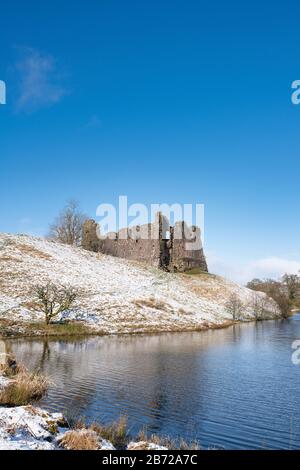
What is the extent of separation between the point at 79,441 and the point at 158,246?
87.3 m

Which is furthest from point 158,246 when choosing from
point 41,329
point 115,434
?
point 115,434

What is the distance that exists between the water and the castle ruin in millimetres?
59928

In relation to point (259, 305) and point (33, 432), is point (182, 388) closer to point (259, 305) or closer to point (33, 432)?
point (33, 432)

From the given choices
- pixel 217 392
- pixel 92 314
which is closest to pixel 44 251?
pixel 92 314

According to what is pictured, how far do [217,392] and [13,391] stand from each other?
34.1 ft

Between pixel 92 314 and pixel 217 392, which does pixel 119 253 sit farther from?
pixel 217 392

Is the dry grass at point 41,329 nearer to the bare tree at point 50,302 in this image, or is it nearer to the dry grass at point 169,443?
the bare tree at point 50,302

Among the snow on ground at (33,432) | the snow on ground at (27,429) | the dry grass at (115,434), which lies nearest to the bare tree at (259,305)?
the dry grass at (115,434)

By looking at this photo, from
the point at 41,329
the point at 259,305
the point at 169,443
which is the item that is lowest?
the point at 169,443

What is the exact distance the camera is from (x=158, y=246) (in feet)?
324

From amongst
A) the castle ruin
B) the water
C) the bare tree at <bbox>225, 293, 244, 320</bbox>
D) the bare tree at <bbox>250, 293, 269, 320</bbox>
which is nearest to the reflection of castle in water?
the water

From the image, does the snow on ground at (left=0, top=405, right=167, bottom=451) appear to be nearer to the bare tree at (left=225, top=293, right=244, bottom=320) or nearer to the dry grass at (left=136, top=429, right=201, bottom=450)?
the dry grass at (left=136, top=429, right=201, bottom=450)

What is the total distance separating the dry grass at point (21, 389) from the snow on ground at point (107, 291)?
82.9ft
